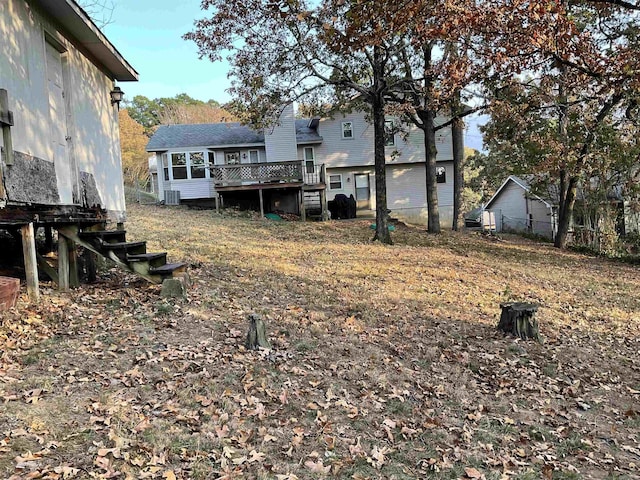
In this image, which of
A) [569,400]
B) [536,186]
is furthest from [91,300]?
[536,186]

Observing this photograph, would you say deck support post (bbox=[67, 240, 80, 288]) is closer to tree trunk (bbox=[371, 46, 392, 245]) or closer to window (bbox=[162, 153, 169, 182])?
tree trunk (bbox=[371, 46, 392, 245])

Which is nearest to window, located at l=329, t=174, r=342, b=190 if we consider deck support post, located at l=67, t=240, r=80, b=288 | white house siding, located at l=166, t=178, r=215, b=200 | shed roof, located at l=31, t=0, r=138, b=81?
white house siding, located at l=166, t=178, r=215, b=200

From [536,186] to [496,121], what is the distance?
19.4ft

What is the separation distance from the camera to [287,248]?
1341cm

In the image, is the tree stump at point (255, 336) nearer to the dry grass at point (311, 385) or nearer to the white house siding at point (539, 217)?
the dry grass at point (311, 385)

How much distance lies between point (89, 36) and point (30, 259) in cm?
430

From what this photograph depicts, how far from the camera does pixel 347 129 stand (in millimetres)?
26406

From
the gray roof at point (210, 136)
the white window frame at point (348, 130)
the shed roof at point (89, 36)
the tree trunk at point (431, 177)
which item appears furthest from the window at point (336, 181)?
the shed roof at point (89, 36)

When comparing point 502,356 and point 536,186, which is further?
point 536,186

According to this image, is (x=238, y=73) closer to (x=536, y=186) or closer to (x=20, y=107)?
(x=20, y=107)

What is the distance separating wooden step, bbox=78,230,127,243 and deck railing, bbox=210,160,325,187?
15845mm

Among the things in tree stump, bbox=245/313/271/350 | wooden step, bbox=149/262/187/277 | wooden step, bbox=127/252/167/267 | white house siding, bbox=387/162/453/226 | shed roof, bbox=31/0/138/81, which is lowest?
tree stump, bbox=245/313/271/350

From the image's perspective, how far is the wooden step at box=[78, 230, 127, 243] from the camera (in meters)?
6.51

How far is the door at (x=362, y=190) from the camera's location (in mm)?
26842
